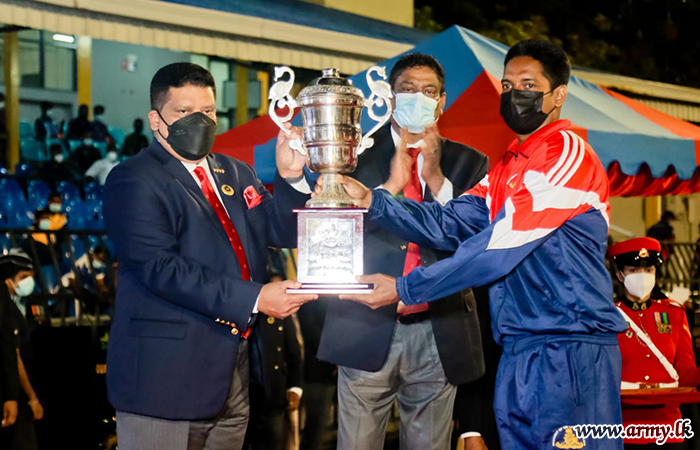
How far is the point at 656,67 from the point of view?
22.5 metres

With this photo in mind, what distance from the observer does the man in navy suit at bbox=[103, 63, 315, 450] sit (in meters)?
3.30

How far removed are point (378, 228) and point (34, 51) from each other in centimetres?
1316

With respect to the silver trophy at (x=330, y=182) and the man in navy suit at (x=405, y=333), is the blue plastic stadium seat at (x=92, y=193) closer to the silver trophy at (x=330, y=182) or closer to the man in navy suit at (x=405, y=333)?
the man in navy suit at (x=405, y=333)

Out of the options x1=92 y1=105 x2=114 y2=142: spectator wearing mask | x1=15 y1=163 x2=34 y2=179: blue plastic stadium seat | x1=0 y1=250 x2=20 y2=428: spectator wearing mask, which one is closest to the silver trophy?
x1=0 y1=250 x2=20 y2=428: spectator wearing mask

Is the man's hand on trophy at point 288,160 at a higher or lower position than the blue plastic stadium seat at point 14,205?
higher

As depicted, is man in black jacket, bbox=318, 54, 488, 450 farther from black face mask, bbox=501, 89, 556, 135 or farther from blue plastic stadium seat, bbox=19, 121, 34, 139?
blue plastic stadium seat, bbox=19, 121, 34, 139

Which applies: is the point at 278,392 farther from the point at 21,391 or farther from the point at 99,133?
the point at 99,133

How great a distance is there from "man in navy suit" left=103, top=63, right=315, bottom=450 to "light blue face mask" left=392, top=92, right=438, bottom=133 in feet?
2.93

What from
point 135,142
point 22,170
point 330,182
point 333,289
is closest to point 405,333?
point 333,289

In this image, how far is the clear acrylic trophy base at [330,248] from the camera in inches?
141

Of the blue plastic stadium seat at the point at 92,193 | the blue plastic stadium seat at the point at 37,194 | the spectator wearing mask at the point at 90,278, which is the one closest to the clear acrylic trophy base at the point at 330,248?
the spectator wearing mask at the point at 90,278

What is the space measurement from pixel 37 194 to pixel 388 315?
25.6 ft

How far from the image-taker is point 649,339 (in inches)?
213

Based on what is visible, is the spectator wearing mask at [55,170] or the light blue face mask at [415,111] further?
the spectator wearing mask at [55,170]
